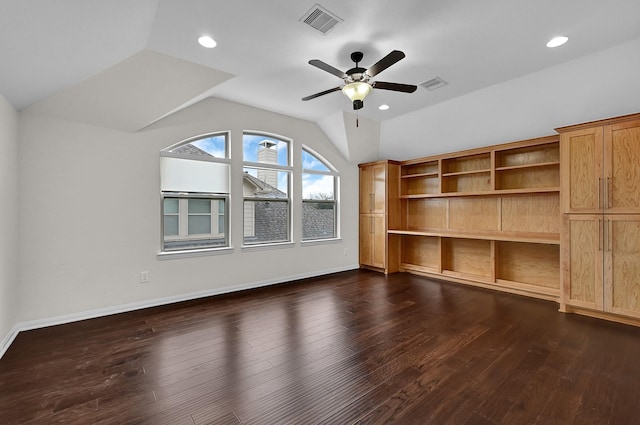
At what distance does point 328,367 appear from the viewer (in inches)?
89.7

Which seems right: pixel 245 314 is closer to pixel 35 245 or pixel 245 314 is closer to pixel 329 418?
pixel 329 418

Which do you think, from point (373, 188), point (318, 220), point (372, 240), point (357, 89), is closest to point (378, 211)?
point (373, 188)

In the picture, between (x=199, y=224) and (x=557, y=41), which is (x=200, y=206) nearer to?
(x=199, y=224)

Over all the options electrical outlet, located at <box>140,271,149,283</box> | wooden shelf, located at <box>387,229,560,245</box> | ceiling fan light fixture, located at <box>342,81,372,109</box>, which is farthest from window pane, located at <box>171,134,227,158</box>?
wooden shelf, located at <box>387,229,560,245</box>

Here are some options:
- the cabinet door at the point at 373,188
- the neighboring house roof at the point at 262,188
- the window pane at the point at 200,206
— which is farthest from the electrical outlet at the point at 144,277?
the cabinet door at the point at 373,188

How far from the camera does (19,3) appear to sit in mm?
1797

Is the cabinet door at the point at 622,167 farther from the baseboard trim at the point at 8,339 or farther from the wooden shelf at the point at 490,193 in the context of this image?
the baseboard trim at the point at 8,339

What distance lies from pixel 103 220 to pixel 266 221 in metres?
2.28

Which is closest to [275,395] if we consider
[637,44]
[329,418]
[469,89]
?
[329,418]

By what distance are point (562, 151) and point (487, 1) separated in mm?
2028

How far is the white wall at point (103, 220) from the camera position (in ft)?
10.2

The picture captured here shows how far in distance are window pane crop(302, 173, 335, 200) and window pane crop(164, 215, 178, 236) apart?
2271 mm

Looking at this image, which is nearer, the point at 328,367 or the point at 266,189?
the point at 328,367

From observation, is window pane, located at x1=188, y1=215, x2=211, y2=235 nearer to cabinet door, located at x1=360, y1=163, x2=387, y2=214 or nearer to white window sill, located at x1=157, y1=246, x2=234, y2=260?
white window sill, located at x1=157, y1=246, x2=234, y2=260
